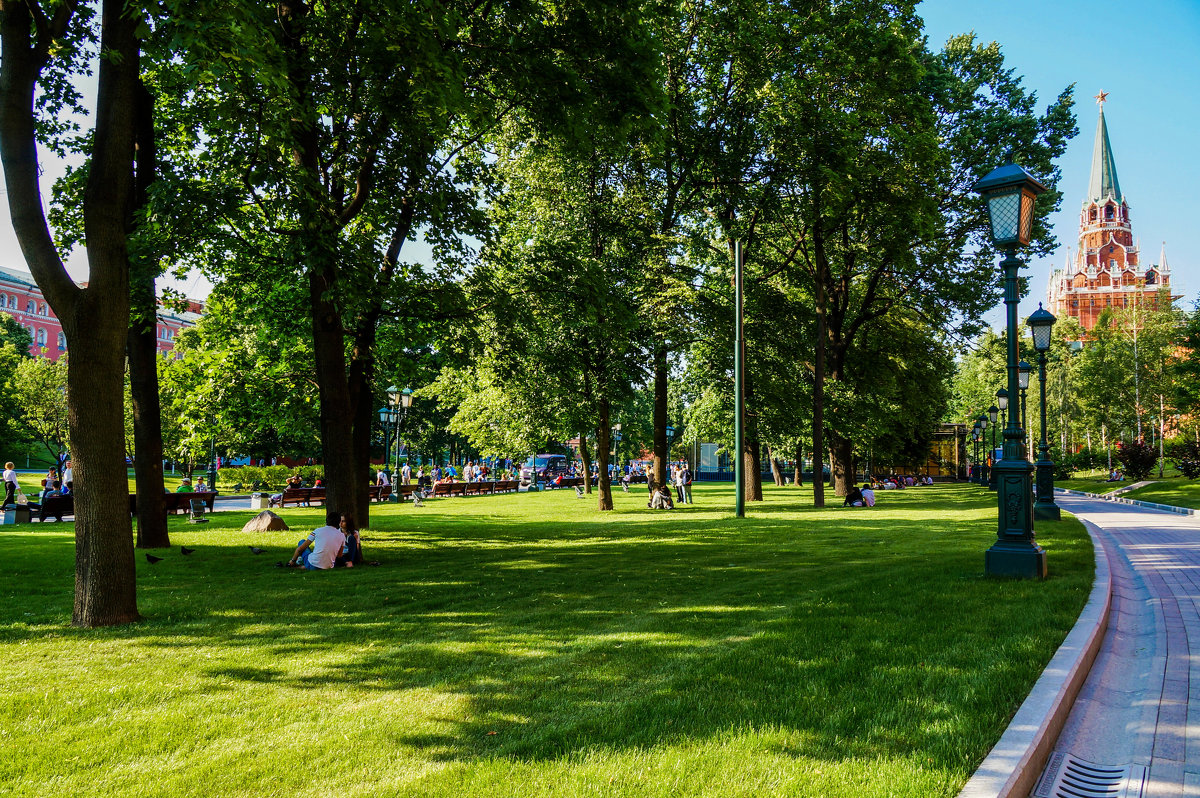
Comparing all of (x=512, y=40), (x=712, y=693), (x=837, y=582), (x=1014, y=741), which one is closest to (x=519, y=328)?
(x=512, y=40)

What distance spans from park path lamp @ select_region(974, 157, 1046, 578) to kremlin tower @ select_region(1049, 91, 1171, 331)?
131707 millimetres

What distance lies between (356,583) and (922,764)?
8.50m

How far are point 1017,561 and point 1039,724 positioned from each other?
220 inches

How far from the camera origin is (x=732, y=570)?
36.4 ft

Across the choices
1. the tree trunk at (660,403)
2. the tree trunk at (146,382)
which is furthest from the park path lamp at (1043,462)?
the tree trunk at (146,382)

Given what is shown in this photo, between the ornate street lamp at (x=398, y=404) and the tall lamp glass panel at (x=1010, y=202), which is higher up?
the tall lamp glass panel at (x=1010, y=202)

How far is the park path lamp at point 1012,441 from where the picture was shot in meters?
9.09

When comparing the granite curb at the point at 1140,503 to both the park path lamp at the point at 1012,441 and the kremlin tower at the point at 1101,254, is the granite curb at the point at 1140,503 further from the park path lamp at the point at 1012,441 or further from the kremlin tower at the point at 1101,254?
the kremlin tower at the point at 1101,254

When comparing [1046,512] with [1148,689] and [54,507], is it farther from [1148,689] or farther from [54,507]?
[54,507]

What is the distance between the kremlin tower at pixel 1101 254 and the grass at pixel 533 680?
134612mm

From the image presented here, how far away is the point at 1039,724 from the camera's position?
13.5ft

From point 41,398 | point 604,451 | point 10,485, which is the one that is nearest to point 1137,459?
point 604,451

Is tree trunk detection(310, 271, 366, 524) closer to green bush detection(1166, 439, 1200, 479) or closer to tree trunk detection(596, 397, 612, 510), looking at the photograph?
tree trunk detection(596, 397, 612, 510)

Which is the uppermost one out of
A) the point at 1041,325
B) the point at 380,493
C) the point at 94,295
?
the point at 1041,325
